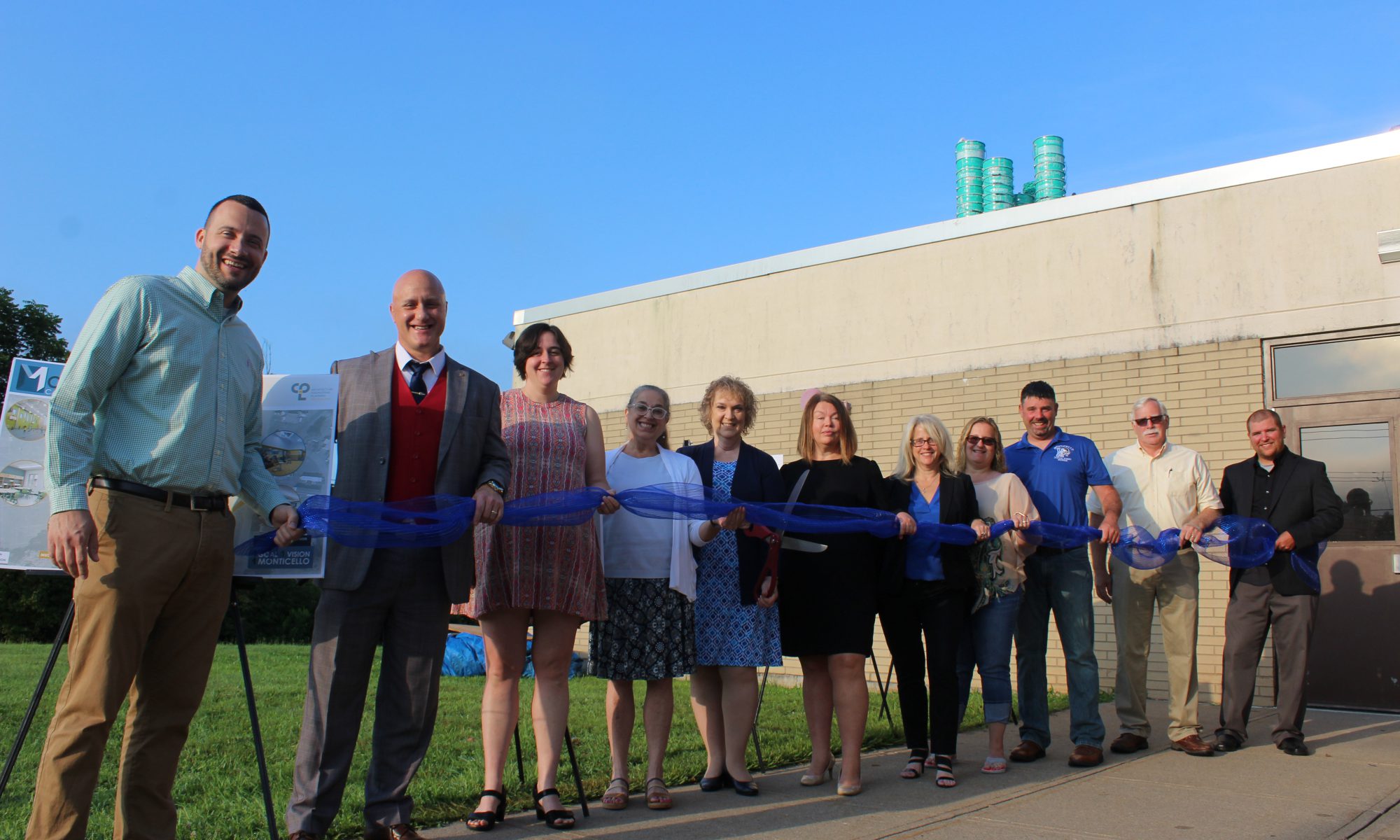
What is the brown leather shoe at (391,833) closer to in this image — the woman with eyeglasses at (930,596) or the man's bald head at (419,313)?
the man's bald head at (419,313)

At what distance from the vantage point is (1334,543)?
27.9 feet

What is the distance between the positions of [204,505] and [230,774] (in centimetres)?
276

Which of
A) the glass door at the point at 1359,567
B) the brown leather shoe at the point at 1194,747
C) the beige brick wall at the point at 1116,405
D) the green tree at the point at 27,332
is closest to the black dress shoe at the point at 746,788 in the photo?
the brown leather shoe at the point at 1194,747

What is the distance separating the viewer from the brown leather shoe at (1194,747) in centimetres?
638

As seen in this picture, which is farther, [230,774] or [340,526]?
[230,774]

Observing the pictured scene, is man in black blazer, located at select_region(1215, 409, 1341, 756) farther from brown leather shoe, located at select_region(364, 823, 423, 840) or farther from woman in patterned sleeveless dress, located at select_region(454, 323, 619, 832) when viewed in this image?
brown leather shoe, located at select_region(364, 823, 423, 840)

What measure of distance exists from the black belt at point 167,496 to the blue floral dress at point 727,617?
2.36 m

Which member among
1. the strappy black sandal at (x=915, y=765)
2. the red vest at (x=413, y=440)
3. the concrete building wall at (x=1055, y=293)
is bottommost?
the strappy black sandal at (x=915, y=765)

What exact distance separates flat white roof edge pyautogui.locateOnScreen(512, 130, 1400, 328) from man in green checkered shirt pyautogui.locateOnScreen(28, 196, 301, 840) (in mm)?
8078

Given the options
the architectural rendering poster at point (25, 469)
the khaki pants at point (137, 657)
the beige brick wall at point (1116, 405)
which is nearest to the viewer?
the khaki pants at point (137, 657)

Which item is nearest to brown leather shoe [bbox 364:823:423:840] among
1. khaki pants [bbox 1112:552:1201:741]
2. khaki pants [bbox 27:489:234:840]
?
khaki pants [bbox 27:489:234:840]

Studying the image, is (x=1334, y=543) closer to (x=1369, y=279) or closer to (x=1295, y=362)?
(x=1295, y=362)

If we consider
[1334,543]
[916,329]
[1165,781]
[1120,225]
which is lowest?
[1165,781]

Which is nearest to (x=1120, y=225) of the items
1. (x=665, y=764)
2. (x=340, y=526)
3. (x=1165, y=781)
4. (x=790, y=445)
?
(x=790, y=445)
